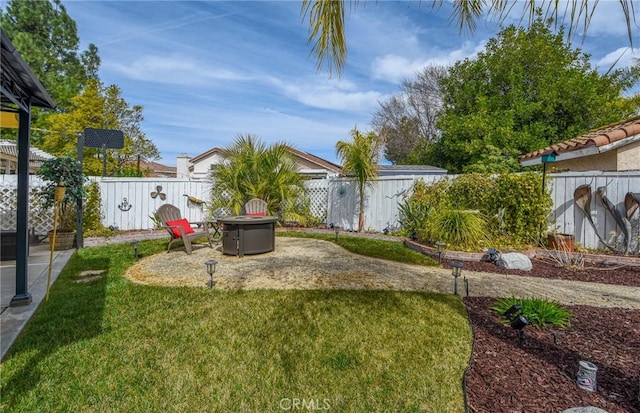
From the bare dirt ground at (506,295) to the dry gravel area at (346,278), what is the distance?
0.02 m

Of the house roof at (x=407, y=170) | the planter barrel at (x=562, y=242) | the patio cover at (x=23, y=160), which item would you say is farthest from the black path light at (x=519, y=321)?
the house roof at (x=407, y=170)

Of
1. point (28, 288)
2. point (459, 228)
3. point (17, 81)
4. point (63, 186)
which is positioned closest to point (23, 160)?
point (17, 81)

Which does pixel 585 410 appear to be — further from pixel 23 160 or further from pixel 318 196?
pixel 318 196

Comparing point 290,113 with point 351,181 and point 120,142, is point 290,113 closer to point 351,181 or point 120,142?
point 351,181

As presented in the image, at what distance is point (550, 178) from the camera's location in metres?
7.02

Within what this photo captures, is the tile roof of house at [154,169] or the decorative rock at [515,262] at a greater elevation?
the tile roof of house at [154,169]

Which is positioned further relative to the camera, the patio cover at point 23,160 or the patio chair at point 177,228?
the patio chair at point 177,228

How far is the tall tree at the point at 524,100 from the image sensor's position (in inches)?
557

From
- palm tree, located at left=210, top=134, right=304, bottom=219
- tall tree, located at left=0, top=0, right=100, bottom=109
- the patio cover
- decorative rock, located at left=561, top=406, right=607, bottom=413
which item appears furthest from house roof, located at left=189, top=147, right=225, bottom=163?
decorative rock, located at left=561, top=406, right=607, bottom=413

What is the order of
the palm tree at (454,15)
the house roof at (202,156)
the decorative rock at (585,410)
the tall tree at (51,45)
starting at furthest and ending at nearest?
the tall tree at (51,45)
the house roof at (202,156)
the decorative rock at (585,410)
the palm tree at (454,15)

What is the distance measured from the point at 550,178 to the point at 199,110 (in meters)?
13.6

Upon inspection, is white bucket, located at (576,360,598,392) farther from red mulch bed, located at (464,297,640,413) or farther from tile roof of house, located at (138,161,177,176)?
tile roof of house, located at (138,161,177,176)

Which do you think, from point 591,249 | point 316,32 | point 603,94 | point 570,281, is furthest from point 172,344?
point 603,94

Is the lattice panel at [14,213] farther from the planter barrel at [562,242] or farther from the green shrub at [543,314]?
the planter barrel at [562,242]
